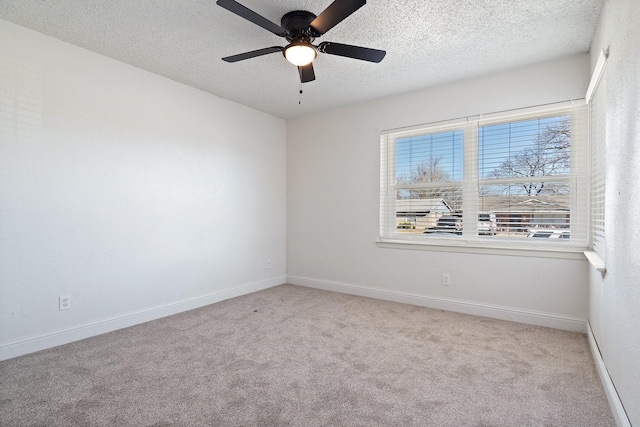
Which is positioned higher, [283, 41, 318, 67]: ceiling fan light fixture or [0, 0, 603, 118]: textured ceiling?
[0, 0, 603, 118]: textured ceiling

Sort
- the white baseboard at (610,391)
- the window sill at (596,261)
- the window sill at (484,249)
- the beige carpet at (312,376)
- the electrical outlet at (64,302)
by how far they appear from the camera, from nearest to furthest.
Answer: the white baseboard at (610,391) → the beige carpet at (312,376) → the window sill at (596,261) → the electrical outlet at (64,302) → the window sill at (484,249)

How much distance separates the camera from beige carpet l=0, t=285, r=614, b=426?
1778 mm

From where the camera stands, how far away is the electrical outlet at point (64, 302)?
9.03 ft

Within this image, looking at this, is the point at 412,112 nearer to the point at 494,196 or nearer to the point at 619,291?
the point at 494,196

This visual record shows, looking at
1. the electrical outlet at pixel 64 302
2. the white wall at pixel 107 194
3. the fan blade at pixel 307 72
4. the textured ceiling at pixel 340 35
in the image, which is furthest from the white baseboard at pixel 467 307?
the electrical outlet at pixel 64 302

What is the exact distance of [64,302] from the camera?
109 inches

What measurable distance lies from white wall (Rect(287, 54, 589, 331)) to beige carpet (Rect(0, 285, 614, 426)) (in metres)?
0.34

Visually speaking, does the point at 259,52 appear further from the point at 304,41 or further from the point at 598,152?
the point at 598,152

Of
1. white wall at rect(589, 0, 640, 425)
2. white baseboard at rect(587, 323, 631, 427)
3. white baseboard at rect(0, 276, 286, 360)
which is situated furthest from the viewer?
white baseboard at rect(0, 276, 286, 360)

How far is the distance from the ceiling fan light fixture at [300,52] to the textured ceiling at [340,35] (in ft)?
0.77

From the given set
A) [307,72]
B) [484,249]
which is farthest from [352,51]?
[484,249]

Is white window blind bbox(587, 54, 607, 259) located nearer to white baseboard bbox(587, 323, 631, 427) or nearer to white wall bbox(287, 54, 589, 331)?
white wall bbox(287, 54, 589, 331)

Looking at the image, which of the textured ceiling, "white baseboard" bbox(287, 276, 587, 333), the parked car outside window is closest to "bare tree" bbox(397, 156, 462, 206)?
the parked car outside window

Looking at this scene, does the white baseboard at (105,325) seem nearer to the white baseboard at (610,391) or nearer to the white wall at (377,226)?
the white wall at (377,226)
